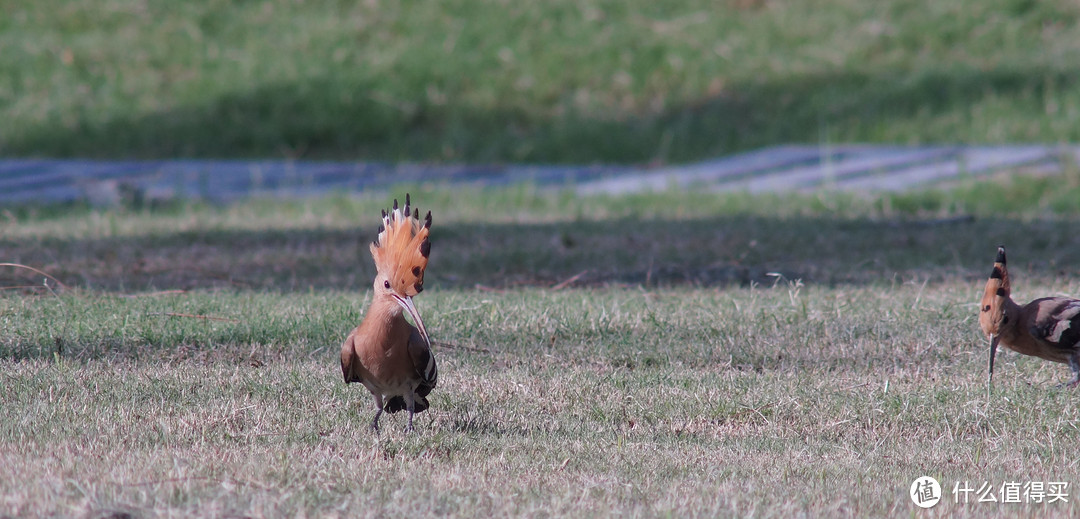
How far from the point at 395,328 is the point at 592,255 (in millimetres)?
3990

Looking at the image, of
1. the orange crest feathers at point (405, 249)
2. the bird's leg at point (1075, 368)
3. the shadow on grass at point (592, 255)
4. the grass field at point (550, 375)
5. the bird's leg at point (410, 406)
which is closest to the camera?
the grass field at point (550, 375)

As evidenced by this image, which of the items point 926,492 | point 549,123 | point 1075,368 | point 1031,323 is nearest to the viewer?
point 926,492

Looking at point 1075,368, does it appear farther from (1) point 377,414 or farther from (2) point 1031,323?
(1) point 377,414

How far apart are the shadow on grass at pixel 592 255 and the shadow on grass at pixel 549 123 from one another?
142 inches

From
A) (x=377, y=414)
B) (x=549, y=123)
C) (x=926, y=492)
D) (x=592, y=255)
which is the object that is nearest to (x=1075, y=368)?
(x=926, y=492)

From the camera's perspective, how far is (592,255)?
306 inches

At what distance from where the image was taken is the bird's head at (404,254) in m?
3.63

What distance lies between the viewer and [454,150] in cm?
1276

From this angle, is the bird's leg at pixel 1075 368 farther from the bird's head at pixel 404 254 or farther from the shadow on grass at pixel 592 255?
the bird's head at pixel 404 254

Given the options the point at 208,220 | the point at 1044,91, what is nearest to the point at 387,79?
Answer: the point at 208,220

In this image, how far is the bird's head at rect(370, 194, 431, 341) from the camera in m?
3.63

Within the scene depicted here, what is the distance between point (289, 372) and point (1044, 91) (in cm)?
964

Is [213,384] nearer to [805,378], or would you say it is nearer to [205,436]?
[205,436]

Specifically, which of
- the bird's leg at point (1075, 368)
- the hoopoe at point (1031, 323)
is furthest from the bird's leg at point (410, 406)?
the bird's leg at point (1075, 368)
